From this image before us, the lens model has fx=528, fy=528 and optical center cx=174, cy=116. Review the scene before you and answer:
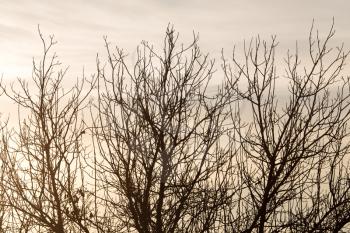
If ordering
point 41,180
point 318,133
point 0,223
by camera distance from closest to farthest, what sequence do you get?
point 41,180 → point 318,133 → point 0,223

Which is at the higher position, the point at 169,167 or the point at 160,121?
the point at 160,121

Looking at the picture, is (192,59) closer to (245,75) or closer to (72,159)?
(245,75)

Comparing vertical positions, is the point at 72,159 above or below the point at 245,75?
below

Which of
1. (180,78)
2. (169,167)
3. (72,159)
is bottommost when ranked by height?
(169,167)

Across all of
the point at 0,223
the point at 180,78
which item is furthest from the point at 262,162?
the point at 0,223

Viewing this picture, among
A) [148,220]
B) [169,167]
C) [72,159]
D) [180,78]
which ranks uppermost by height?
[180,78]

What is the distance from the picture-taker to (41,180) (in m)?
9.40

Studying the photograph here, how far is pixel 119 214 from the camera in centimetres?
997

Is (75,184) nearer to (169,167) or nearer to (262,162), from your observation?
(169,167)

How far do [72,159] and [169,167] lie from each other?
183cm

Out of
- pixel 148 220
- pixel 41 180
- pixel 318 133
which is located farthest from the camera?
pixel 318 133

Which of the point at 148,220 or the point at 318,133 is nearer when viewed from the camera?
the point at 148,220

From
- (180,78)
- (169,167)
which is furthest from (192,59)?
(169,167)

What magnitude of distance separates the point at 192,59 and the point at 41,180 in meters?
3.50
